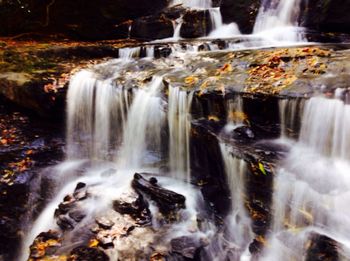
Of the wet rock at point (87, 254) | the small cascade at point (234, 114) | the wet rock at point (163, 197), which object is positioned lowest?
the wet rock at point (87, 254)

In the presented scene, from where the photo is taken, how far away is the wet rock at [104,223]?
203 inches

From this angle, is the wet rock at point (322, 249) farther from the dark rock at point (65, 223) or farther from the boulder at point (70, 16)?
the boulder at point (70, 16)

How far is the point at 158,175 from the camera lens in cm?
644

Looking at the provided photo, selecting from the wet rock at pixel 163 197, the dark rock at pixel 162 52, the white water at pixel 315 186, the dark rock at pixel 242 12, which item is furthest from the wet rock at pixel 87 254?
the dark rock at pixel 242 12

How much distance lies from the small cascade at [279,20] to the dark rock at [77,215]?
6764 mm

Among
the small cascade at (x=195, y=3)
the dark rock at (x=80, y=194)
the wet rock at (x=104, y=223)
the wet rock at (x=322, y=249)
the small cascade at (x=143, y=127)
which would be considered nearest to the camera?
the wet rock at (x=322, y=249)

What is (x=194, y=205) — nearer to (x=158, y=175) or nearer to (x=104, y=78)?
(x=158, y=175)

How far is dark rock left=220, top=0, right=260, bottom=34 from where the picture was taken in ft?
34.2

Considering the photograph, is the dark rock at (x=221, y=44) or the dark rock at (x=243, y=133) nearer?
the dark rock at (x=243, y=133)

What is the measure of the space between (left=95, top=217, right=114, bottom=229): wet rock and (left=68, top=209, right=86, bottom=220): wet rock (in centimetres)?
30

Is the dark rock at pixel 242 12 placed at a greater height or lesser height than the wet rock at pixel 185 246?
greater

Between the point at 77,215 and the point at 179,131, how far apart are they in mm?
2228

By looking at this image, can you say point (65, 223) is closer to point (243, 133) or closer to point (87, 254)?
point (87, 254)

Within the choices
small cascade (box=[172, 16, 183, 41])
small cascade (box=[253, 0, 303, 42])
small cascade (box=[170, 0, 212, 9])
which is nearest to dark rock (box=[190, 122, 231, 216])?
small cascade (box=[253, 0, 303, 42])
